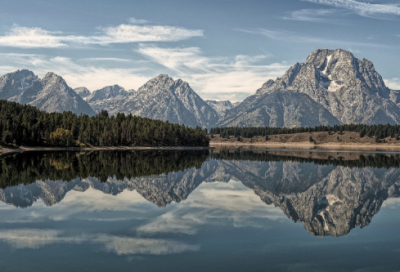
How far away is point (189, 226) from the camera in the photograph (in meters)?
35.4

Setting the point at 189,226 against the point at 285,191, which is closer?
the point at 189,226

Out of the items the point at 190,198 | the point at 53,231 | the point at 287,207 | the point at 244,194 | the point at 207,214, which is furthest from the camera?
the point at 244,194

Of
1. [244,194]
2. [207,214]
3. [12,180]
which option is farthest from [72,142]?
[207,214]

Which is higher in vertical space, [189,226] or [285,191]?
[189,226]

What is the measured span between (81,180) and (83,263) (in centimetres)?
4450

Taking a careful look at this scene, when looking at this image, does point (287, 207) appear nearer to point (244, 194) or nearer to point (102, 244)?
point (244, 194)

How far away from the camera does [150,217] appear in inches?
1542

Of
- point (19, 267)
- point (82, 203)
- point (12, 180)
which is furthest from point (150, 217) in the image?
point (12, 180)

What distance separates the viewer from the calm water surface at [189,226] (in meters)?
24.4

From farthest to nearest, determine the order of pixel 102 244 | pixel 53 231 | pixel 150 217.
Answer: pixel 150 217 → pixel 53 231 → pixel 102 244

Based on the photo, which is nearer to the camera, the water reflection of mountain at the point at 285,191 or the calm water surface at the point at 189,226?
the calm water surface at the point at 189,226

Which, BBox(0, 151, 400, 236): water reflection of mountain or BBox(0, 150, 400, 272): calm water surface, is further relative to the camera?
BBox(0, 151, 400, 236): water reflection of mountain

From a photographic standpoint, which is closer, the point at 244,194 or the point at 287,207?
the point at 287,207

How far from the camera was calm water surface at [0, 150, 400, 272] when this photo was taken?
960 inches
